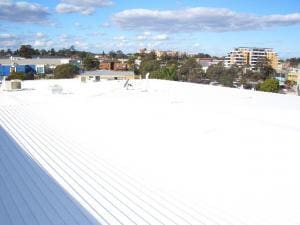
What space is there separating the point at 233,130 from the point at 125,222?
4.19 metres

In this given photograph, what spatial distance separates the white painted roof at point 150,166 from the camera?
430cm

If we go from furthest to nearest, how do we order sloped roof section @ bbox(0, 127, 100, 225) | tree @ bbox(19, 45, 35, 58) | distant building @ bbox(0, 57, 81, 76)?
tree @ bbox(19, 45, 35, 58) < distant building @ bbox(0, 57, 81, 76) < sloped roof section @ bbox(0, 127, 100, 225)

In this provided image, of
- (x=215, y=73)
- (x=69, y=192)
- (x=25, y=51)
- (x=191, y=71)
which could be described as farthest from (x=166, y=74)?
(x=25, y=51)

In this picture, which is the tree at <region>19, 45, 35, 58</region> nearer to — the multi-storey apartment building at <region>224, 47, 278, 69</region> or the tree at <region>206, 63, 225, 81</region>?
the multi-storey apartment building at <region>224, 47, 278, 69</region>

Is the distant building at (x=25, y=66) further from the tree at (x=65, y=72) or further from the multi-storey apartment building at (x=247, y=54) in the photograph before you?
the multi-storey apartment building at (x=247, y=54)

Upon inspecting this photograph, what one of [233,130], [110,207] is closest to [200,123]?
[233,130]

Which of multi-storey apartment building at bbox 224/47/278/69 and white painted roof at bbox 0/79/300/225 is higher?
multi-storey apartment building at bbox 224/47/278/69

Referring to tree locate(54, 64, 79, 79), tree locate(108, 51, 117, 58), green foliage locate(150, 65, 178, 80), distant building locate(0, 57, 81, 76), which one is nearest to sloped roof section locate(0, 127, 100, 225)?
green foliage locate(150, 65, 178, 80)

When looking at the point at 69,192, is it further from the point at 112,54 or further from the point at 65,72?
the point at 112,54

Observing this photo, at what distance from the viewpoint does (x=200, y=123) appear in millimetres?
8484

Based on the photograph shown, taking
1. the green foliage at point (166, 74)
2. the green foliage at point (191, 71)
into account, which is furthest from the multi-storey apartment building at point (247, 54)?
the green foliage at point (166, 74)

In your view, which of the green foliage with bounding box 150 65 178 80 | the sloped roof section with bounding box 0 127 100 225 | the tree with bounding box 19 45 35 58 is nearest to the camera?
the sloped roof section with bounding box 0 127 100 225

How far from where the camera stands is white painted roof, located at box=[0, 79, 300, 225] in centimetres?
430

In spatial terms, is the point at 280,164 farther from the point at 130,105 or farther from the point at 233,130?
the point at 130,105
